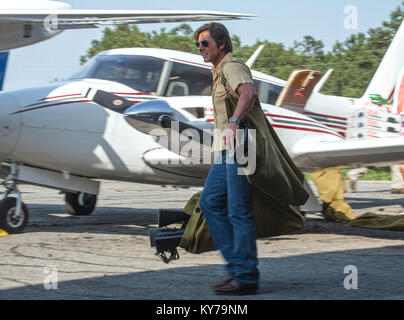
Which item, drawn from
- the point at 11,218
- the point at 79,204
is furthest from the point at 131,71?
the point at 79,204

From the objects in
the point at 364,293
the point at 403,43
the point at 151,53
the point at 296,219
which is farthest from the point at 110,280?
the point at 403,43

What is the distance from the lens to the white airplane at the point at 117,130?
22.7 ft

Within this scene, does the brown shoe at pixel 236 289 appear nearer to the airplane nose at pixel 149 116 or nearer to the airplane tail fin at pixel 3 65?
the airplane nose at pixel 149 116

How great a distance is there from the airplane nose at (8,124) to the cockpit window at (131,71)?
1165mm

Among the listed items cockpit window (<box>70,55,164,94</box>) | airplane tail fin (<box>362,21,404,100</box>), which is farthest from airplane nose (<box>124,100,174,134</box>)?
airplane tail fin (<box>362,21,404,100</box>)

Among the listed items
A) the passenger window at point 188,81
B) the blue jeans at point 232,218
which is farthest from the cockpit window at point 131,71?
the blue jeans at point 232,218

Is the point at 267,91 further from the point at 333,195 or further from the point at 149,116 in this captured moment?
the point at 149,116

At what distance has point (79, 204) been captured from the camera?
933 centimetres

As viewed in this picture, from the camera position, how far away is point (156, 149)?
24.4 ft

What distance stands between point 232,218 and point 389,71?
8842 mm

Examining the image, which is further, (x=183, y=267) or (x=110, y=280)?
A: (x=183, y=267)
